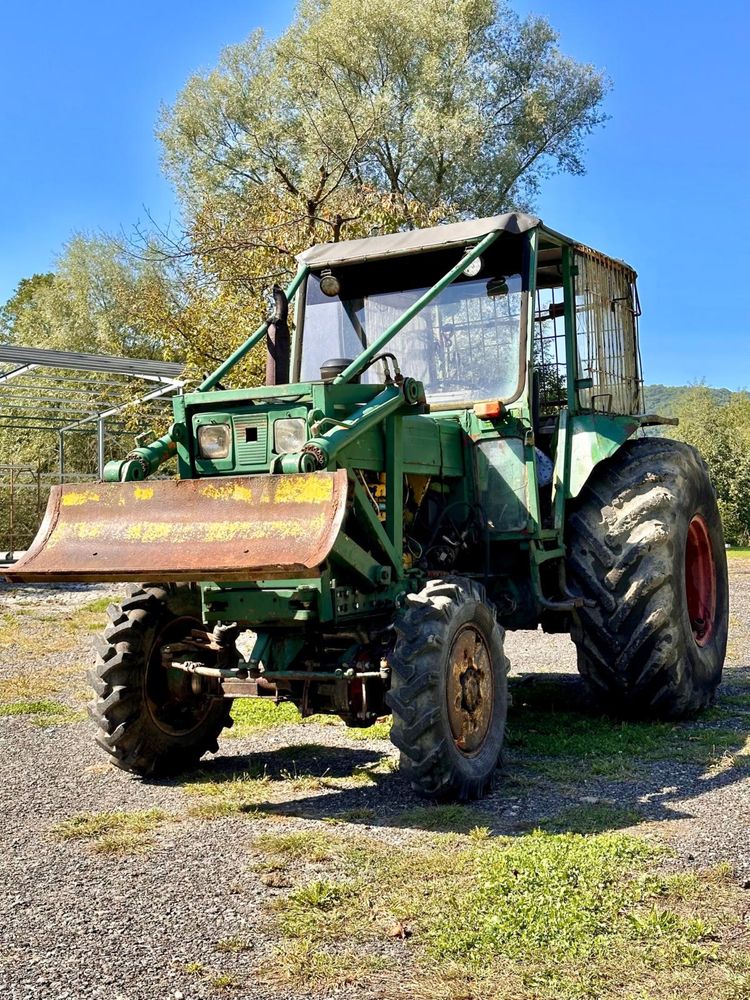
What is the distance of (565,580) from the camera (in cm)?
798

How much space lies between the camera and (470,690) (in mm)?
6336

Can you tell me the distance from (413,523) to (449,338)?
1.37 metres

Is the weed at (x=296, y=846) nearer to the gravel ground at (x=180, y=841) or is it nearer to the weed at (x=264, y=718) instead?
the gravel ground at (x=180, y=841)

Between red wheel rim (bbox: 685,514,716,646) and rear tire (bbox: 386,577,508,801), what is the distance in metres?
2.97

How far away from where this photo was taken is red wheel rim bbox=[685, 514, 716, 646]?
905 cm

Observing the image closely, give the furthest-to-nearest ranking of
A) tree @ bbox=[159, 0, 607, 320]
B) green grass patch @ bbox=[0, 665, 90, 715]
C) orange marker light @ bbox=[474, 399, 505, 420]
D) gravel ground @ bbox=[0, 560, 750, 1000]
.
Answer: tree @ bbox=[159, 0, 607, 320] → green grass patch @ bbox=[0, 665, 90, 715] → orange marker light @ bbox=[474, 399, 505, 420] → gravel ground @ bbox=[0, 560, 750, 1000]

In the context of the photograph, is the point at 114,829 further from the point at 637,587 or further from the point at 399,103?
the point at 399,103

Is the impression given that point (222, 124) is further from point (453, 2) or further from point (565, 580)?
point (565, 580)

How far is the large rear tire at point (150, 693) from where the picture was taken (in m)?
6.64

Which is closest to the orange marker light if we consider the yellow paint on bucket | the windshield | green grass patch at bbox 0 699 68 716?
the windshield

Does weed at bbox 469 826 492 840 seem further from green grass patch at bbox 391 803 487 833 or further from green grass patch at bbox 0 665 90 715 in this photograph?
green grass patch at bbox 0 665 90 715

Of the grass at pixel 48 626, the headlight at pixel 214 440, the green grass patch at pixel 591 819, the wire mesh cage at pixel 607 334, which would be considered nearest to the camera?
the green grass patch at pixel 591 819

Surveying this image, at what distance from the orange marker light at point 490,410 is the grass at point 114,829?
315 cm

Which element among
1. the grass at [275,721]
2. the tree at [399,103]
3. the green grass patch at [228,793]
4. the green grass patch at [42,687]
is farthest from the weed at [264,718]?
the tree at [399,103]
